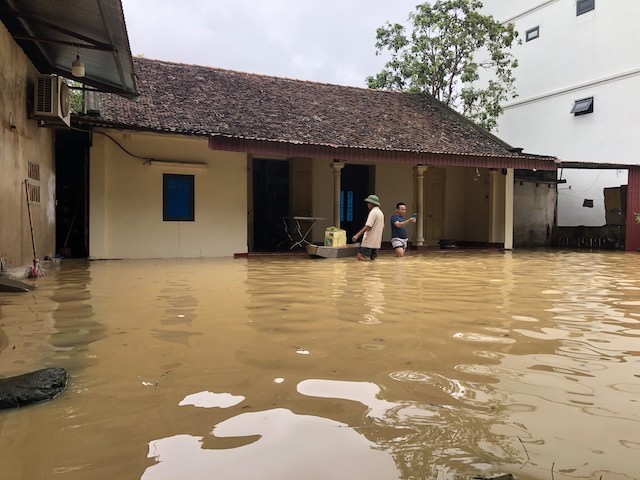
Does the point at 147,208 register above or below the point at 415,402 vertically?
above

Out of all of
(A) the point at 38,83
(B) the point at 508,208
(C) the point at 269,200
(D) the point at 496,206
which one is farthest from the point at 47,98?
(B) the point at 508,208

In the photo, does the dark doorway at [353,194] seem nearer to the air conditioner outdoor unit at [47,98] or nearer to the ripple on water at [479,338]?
the air conditioner outdoor unit at [47,98]

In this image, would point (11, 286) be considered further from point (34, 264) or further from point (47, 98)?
point (47, 98)

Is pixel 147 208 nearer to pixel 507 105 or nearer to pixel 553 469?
pixel 553 469

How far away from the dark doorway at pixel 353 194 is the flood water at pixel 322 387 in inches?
390

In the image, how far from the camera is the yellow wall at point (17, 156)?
642cm

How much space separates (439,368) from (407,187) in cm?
1280

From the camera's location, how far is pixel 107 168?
10656 mm

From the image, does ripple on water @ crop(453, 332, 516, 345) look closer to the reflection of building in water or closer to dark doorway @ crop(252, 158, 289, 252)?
the reflection of building in water

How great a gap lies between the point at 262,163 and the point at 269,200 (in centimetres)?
103

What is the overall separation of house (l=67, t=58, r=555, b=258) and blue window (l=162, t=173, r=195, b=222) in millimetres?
24

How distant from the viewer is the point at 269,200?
14.1 metres

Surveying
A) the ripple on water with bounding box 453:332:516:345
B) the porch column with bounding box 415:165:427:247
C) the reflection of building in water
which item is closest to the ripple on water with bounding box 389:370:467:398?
the ripple on water with bounding box 453:332:516:345

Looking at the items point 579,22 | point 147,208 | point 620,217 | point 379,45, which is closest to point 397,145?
point 147,208
